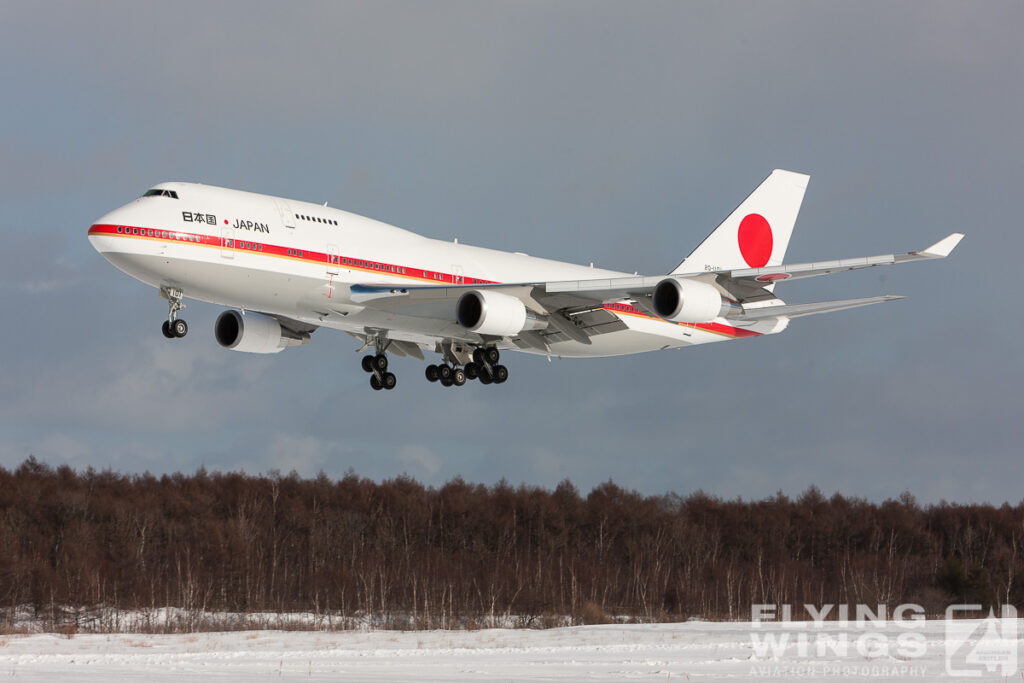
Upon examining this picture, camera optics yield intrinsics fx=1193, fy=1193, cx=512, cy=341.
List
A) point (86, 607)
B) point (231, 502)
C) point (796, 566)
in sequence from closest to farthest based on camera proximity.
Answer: point (86, 607), point (796, 566), point (231, 502)

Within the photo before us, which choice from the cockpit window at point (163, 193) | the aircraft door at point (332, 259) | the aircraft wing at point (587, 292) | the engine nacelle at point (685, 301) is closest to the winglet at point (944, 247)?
the aircraft wing at point (587, 292)

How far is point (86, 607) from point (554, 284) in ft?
129

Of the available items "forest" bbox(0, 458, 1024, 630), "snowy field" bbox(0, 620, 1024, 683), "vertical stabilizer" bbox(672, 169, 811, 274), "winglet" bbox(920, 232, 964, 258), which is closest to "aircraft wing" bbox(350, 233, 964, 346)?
"winglet" bbox(920, 232, 964, 258)

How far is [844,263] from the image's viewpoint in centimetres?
3569

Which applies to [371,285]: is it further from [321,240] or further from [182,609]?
[182,609]

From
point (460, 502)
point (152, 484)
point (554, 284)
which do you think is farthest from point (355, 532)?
point (554, 284)

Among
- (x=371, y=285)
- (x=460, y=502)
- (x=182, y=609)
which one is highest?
(x=371, y=285)

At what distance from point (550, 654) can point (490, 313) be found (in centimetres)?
1331

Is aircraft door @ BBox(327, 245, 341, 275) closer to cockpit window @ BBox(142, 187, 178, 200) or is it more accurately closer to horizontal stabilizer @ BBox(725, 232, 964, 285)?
cockpit window @ BBox(142, 187, 178, 200)

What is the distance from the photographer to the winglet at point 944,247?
110ft

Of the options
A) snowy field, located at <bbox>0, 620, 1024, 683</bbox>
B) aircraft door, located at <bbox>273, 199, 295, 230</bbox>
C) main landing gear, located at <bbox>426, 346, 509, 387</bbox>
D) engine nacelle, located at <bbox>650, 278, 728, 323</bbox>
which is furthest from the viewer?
main landing gear, located at <bbox>426, 346, 509, 387</bbox>

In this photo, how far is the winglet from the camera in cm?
3362

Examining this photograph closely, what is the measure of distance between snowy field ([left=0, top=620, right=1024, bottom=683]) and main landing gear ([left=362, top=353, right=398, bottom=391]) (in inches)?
376

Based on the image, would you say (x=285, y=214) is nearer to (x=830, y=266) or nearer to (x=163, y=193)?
(x=163, y=193)
